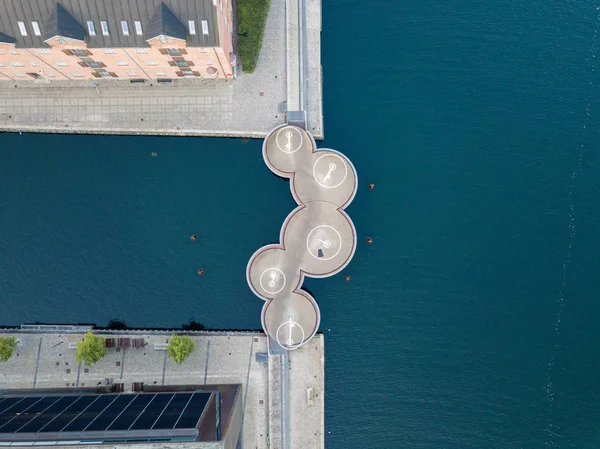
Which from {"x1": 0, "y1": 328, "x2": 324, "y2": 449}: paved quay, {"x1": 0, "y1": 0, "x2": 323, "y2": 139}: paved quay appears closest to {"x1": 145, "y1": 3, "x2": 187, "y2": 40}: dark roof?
{"x1": 0, "y1": 0, "x2": 323, "y2": 139}: paved quay

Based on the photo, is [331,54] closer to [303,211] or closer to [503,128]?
[303,211]

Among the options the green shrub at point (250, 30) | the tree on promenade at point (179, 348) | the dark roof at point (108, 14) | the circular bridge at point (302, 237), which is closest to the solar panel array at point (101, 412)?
the tree on promenade at point (179, 348)

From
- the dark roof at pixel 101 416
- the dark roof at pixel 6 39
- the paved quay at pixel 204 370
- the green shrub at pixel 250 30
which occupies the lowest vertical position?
the dark roof at pixel 101 416

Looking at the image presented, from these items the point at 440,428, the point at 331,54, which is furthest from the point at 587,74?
the point at 440,428

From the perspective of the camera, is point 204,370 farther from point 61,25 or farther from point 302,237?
point 61,25

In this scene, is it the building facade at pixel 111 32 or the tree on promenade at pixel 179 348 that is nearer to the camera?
the building facade at pixel 111 32

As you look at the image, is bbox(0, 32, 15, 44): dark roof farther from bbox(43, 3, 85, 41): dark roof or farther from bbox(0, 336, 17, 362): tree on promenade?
bbox(0, 336, 17, 362): tree on promenade

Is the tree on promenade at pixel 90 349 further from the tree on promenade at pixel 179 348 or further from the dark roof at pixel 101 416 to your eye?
the tree on promenade at pixel 179 348
